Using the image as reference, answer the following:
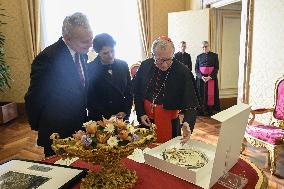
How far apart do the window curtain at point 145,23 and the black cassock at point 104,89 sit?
171 inches

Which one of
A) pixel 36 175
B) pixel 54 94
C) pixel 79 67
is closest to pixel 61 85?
pixel 54 94

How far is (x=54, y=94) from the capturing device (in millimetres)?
1603

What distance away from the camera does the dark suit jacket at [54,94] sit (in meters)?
1.56

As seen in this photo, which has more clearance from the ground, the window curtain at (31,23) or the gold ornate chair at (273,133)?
the window curtain at (31,23)

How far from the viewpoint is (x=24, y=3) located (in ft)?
18.3

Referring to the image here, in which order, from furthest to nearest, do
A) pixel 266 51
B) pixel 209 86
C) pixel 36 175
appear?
pixel 209 86, pixel 266 51, pixel 36 175

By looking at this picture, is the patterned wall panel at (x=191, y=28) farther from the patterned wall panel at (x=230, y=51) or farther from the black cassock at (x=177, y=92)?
the black cassock at (x=177, y=92)

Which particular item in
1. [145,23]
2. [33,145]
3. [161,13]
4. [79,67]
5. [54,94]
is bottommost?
[33,145]

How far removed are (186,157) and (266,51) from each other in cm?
339

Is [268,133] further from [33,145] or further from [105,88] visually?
[33,145]

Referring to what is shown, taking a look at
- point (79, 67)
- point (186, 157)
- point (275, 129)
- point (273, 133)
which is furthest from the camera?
point (275, 129)

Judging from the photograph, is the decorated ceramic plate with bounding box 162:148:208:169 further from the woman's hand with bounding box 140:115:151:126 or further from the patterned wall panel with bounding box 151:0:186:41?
the patterned wall panel with bounding box 151:0:186:41

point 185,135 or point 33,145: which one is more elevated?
point 185,135

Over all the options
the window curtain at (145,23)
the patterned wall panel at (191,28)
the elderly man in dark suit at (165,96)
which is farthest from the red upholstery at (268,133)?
the window curtain at (145,23)
